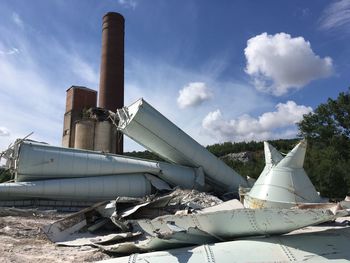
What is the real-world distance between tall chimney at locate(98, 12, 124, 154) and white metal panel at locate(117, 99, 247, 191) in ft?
53.1

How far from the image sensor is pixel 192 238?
714cm

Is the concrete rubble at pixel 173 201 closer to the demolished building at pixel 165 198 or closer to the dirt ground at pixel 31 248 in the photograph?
the demolished building at pixel 165 198

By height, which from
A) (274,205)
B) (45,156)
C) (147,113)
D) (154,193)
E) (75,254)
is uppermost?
(147,113)

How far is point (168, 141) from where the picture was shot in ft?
60.5

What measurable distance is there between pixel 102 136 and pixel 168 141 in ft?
29.9

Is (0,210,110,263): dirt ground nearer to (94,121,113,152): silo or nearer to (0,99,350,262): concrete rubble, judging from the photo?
(0,99,350,262): concrete rubble

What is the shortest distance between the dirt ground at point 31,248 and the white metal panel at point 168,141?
6.79 m

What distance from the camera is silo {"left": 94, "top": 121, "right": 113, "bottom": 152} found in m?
26.2

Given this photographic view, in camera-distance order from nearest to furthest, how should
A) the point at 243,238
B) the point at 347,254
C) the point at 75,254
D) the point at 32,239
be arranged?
the point at 347,254
the point at 243,238
the point at 75,254
the point at 32,239

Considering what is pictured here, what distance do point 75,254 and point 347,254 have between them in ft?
17.5

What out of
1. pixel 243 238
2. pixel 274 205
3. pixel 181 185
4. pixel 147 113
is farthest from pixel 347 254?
pixel 181 185

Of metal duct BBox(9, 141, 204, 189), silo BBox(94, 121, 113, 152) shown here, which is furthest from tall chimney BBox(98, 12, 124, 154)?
metal duct BBox(9, 141, 204, 189)

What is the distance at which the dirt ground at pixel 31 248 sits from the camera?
25.4ft

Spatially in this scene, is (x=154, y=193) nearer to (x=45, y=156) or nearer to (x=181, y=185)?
(x=181, y=185)
